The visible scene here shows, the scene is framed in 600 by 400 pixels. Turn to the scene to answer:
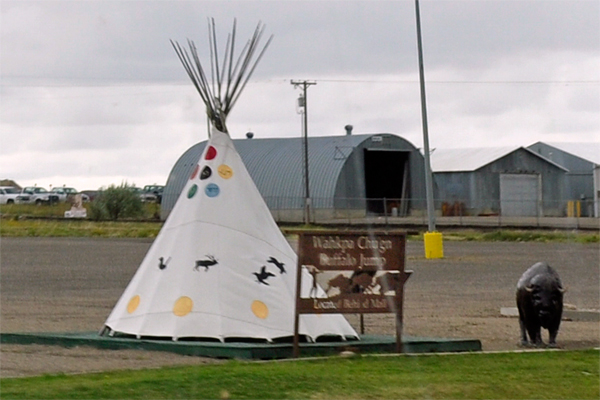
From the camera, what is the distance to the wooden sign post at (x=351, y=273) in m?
11.3

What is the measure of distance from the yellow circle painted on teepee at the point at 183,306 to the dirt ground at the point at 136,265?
0.62 metres

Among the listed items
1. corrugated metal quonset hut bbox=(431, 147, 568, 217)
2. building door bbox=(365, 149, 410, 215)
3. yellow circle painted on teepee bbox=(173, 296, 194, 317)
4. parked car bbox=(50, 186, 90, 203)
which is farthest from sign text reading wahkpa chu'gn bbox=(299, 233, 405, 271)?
parked car bbox=(50, 186, 90, 203)

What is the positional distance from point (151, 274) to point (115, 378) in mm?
2971

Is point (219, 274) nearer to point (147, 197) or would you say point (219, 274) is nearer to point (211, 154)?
point (211, 154)

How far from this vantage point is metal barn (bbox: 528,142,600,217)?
6375 cm

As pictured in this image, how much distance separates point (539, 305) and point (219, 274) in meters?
3.73

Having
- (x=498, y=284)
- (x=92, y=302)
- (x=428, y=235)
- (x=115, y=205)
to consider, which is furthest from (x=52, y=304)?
(x=115, y=205)

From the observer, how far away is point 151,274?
41.0 ft

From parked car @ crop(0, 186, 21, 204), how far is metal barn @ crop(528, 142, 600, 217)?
123 feet

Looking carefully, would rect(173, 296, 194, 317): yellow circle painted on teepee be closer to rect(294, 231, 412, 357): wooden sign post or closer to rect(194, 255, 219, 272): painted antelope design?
rect(194, 255, 219, 272): painted antelope design

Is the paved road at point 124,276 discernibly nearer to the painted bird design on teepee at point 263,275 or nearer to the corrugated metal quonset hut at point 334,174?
the painted bird design on teepee at point 263,275

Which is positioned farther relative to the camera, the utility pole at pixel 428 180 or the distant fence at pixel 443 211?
the distant fence at pixel 443 211

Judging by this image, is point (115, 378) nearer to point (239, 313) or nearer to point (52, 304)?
point (239, 313)

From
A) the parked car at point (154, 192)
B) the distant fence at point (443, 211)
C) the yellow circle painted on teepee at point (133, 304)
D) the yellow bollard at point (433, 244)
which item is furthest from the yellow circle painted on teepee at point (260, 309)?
the parked car at point (154, 192)
